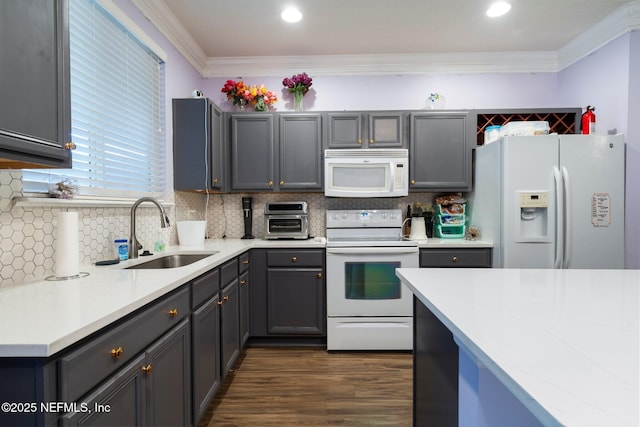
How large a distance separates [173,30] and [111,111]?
3.61ft

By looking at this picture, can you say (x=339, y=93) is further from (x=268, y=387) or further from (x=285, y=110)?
(x=268, y=387)

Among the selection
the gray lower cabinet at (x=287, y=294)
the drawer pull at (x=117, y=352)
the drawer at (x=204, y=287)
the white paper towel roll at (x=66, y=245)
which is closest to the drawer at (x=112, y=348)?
the drawer pull at (x=117, y=352)

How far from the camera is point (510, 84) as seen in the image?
10.7 ft

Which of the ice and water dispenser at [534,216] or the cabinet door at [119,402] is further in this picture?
the ice and water dispenser at [534,216]

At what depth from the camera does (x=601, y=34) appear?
272 centimetres

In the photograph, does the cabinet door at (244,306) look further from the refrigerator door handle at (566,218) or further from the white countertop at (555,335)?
the refrigerator door handle at (566,218)

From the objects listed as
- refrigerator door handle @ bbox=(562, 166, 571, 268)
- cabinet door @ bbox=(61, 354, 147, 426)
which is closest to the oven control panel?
refrigerator door handle @ bbox=(562, 166, 571, 268)

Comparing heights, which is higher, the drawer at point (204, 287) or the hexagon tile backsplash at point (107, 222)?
the hexagon tile backsplash at point (107, 222)

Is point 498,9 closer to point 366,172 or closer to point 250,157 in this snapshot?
point 366,172

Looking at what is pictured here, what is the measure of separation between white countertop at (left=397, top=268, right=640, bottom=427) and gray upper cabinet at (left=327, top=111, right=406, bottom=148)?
1.92 meters

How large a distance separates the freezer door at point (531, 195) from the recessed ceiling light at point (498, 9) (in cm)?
99

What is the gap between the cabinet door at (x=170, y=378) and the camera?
3.95ft

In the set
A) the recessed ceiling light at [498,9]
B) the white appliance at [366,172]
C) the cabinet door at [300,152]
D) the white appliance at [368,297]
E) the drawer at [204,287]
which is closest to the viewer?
the drawer at [204,287]

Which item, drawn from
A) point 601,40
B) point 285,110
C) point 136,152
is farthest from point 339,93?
point 601,40
